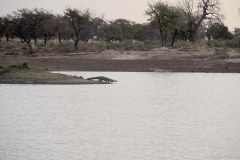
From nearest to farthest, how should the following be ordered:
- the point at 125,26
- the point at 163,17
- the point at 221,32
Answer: the point at 163,17 → the point at 221,32 → the point at 125,26

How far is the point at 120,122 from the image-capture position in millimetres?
16844

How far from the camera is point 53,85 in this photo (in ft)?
93.9

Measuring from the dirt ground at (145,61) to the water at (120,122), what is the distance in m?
9.97

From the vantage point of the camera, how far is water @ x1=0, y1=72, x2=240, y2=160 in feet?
40.9

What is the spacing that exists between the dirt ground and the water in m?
9.97

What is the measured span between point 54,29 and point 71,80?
143 ft

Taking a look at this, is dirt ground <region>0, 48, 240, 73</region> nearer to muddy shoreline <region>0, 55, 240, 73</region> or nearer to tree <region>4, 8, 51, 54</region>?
muddy shoreline <region>0, 55, 240, 73</region>

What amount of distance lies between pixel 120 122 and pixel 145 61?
1012 inches

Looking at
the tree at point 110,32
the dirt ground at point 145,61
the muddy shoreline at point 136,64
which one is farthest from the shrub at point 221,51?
the tree at point 110,32

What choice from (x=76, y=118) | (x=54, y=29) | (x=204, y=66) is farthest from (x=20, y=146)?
(x=54, y=29)

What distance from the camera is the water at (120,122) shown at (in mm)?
12453

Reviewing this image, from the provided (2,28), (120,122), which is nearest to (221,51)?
(2,28)

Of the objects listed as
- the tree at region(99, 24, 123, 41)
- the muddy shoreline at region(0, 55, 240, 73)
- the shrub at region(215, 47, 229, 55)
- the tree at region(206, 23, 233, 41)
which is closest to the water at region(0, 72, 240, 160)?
the muddy shoreline at region(0, 55, 240, 73)

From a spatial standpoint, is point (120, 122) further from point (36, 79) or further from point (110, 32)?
point (110, 32)
